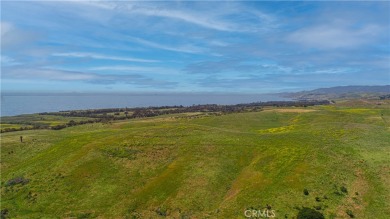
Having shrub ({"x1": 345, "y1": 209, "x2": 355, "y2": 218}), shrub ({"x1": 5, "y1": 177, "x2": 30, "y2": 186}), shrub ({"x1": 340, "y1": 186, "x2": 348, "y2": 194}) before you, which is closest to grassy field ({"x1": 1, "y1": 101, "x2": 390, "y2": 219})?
shrub ({"x1": 5, "y1": 177, "x2": 30, "y2": 186})

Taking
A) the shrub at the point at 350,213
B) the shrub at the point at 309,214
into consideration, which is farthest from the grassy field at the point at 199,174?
the shrub at the point at 309,214

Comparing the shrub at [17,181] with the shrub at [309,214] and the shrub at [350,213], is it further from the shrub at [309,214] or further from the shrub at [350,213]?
the shrub at [350,213]

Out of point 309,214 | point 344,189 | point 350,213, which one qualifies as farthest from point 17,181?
point 344,189

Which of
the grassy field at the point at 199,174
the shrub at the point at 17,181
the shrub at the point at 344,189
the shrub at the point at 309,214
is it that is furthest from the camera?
the shrub at the point at 17,181

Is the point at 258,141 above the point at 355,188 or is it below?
above

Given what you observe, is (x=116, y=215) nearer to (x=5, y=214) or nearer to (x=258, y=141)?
(x=5, y=214)

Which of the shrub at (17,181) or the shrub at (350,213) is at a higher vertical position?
the shrub at (17,181)

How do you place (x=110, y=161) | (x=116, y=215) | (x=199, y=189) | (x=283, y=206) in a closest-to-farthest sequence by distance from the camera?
(x=283, y=206) → (x=116, y=215) → (x=199, y=189) → (x=110, y=161)

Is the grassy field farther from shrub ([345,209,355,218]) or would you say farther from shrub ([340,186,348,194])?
shrub ([340,186,348,194])

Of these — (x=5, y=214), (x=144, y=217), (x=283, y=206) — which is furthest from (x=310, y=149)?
(x=5, y=214)
